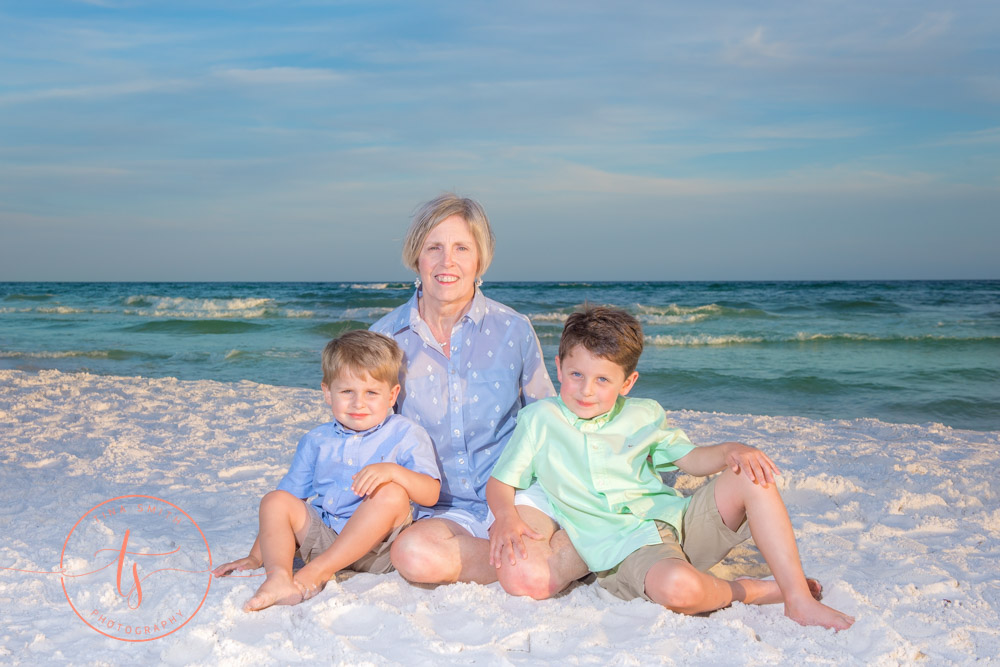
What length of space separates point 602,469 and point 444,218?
116 cm

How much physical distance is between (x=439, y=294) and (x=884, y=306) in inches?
811

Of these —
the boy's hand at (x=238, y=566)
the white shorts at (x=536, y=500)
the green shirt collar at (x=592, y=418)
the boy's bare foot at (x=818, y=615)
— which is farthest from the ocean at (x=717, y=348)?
the boy's hand at (x=238, y=566)

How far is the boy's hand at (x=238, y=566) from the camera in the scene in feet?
8.77

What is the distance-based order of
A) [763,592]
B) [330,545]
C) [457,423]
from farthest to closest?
[457,423] → [330,545] → [763,592]

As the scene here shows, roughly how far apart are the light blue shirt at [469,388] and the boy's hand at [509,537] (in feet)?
1.21

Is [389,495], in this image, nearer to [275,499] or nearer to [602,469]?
[275,499]

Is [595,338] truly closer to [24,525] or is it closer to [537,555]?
[537,555]

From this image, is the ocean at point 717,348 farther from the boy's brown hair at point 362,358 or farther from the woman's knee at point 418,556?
the woman's knee at point 418,556

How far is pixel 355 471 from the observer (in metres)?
2.75

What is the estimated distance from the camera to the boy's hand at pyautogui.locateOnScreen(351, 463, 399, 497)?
100 inches

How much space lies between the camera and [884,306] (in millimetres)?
20406

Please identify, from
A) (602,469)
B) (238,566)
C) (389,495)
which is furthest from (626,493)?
(238,566)

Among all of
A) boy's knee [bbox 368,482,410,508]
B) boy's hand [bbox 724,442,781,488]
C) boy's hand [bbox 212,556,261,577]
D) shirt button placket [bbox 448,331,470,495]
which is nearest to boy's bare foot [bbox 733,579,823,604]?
boy's hand [bbox 724,442,781,488]

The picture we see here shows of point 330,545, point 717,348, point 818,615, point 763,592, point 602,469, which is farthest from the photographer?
point 717,348
